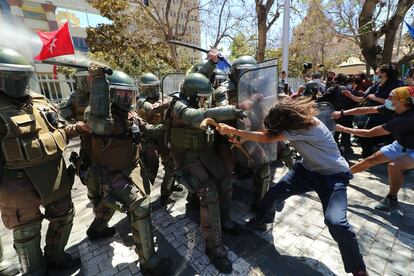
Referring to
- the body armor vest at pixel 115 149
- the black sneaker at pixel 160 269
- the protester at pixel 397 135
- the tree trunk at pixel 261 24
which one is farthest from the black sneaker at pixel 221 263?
the tree trunk at pixel 261 24

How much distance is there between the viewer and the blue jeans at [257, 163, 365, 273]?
2.09m

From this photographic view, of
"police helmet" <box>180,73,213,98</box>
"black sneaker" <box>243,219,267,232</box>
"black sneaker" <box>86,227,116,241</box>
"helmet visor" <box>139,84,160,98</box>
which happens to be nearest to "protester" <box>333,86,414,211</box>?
"black sneaker" <box>243,219,267,232</box>

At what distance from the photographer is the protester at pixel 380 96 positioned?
493 centimetres

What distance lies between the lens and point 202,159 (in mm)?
2766

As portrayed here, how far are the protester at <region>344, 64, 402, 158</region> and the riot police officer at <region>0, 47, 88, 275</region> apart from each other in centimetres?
540

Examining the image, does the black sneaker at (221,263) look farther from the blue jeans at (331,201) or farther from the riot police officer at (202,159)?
Result: the blue jeans at (331,201)

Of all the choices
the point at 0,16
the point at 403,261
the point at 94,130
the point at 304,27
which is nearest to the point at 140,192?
the point at 94,130

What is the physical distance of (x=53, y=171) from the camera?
2.22 m

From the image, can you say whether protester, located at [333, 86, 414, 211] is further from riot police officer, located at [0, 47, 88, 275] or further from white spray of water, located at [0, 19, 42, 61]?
white spray of water, located at [0, 19, 42, 61]

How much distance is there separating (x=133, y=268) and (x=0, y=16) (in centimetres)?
616

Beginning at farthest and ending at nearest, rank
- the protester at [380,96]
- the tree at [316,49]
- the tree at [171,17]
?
the tree at [316,49], the tree at [171,17], the protester at [380,96]

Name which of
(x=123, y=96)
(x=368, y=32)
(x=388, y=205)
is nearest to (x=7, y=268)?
(x=123, y=96)

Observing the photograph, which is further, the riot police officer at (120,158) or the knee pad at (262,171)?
the knee pad at (262,171)

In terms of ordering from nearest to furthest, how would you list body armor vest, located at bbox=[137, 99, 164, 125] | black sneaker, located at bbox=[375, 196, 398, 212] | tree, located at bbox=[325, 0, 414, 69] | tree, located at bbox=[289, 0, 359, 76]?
black sneaker, located at bbox=[375, 196, 398, 212]
body armor vest, located at bbox=[137, 99, 164, 125]
tree, located at bbox=[325, 0, 414, 69]
tree, located at bbox=[289, 0, 359, 76]
